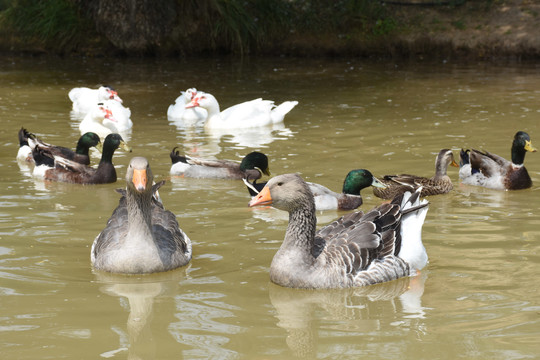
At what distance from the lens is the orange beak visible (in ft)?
24.6

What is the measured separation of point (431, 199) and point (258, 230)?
2.50 m

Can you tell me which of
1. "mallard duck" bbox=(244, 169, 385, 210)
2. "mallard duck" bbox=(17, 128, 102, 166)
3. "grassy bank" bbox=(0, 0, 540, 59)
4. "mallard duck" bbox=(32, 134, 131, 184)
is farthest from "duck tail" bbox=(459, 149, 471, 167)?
"grassy bank" bbox=(0, 0, 540, 59)

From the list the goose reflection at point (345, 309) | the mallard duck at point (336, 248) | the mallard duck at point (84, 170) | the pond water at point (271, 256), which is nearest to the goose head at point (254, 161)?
the pond water at point (271, 256)

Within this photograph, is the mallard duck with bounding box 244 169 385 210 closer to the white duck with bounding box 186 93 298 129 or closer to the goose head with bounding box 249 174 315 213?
the goose head with bounding box 249 174 315 213

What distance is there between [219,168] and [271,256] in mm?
3647

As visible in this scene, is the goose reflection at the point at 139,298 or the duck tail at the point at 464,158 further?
the duck tail at the point at 464,158

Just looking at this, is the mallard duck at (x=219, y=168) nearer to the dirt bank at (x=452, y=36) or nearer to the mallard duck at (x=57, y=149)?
the mallard duck at (x=57, y=149)

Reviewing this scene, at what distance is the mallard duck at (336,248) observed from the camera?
7.29 m

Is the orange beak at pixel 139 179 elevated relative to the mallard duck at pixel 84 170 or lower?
elevated

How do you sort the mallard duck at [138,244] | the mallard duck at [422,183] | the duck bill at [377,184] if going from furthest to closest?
the mallard duck at [422,183]
the duck bill at [377,184]
the mallard duck at [138,244]

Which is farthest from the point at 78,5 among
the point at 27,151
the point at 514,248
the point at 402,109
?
A: the point at 514,248

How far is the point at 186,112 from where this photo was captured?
16.2 m

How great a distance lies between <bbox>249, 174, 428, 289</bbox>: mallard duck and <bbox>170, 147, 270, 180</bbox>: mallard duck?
3940mm

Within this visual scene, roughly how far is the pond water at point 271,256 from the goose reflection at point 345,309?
0.02 metres
